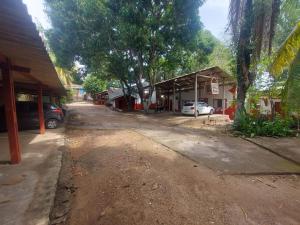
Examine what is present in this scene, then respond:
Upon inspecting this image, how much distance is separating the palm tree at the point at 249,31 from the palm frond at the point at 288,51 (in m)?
3.08

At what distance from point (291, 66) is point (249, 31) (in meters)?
6.00

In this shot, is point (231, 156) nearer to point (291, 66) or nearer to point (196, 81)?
point (291, 66)

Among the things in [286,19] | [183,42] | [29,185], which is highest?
[286,19]

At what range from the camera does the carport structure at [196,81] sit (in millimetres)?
19109

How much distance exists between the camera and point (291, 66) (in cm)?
534

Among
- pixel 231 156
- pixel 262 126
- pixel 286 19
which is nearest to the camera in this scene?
pixel 231 156

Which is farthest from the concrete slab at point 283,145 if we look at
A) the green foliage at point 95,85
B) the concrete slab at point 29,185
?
the green foliage at point 95,85

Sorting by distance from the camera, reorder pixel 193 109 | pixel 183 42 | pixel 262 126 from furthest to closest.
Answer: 1. pixel 193 109
2. pixel 183 42
3. pixel 262 126

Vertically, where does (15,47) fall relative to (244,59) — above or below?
below

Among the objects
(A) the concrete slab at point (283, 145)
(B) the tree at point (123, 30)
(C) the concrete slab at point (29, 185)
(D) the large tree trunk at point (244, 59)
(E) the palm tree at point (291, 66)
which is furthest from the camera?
(B) the tree at point (123, 30)

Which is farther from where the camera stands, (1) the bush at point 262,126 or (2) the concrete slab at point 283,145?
(1) the bush at point 262,126

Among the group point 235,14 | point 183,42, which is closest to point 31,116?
point 235,14

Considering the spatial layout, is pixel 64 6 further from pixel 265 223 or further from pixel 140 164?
pixel 265 223

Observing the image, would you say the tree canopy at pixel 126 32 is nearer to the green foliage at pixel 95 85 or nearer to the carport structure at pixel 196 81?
the carport structure at pixel 196 81
